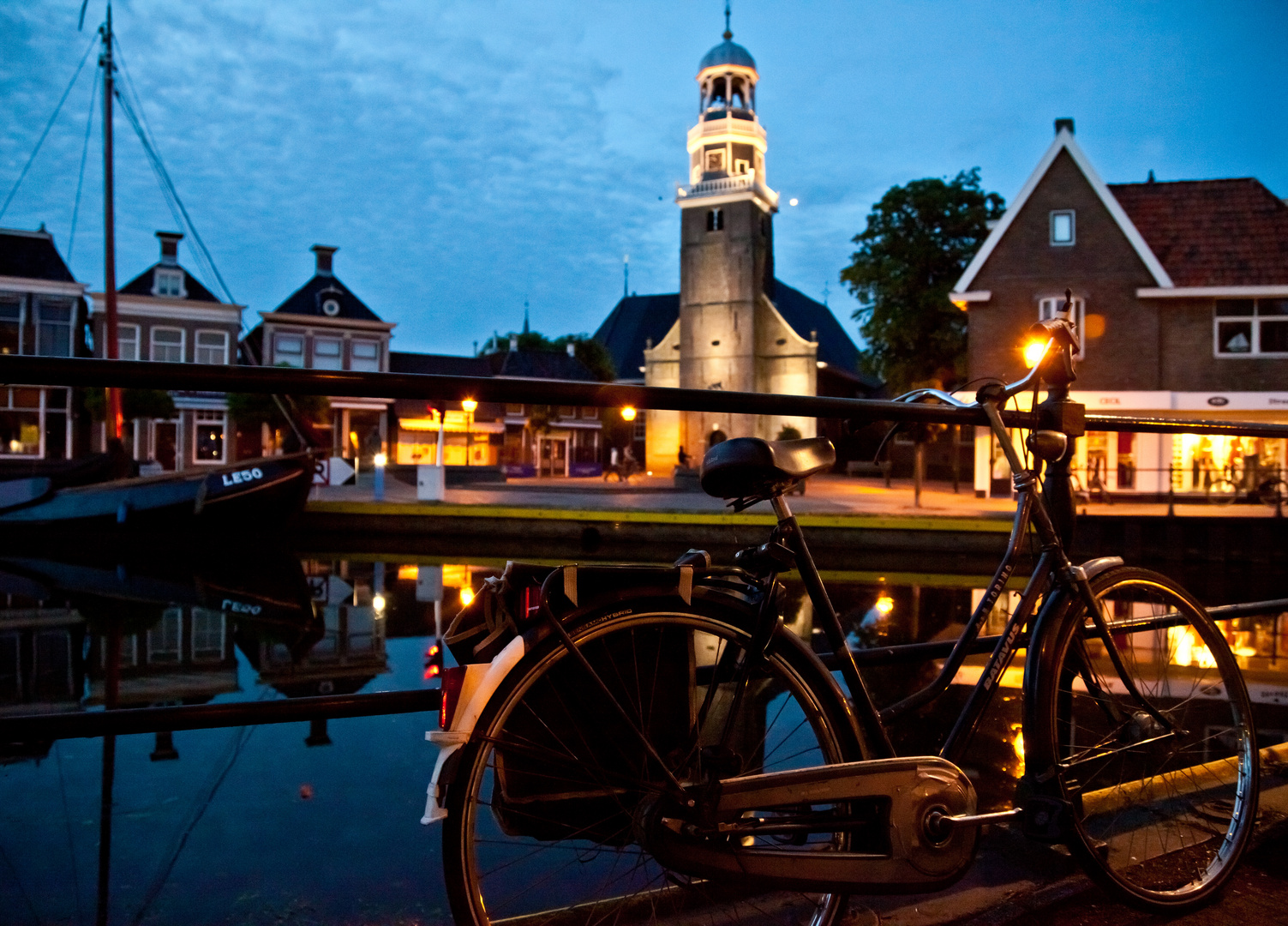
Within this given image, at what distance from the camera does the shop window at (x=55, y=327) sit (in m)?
25.7

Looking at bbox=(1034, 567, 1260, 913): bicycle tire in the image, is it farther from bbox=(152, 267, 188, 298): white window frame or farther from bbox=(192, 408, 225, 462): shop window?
bbox=(152, 267, 188, 298): white window frame

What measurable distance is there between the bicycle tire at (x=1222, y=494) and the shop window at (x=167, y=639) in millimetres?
17848

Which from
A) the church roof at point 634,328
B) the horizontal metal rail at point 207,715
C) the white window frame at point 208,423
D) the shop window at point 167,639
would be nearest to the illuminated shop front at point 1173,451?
the shop window at point 167,639

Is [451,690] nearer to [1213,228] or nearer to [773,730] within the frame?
[773,730]

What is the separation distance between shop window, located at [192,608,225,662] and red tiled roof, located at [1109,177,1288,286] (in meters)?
20.5

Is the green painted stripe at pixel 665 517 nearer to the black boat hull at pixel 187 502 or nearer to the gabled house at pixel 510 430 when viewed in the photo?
the black boat hull at pixel 187 502

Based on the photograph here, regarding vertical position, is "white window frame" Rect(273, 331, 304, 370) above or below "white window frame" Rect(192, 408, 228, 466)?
above

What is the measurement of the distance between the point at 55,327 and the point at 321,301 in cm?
838

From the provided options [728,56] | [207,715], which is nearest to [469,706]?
[207,715]

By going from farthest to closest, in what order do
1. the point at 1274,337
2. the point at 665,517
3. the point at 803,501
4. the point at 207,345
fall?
the point at 207,345
the point at 1274,337
the point at 803,501
the point at 665,517

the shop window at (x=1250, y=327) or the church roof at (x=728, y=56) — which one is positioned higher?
the church roof at (x=728, y=56)

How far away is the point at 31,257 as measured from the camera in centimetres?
2602

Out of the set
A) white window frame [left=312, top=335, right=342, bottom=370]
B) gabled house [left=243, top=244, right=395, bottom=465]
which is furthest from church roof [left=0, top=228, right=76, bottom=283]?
white window frame [left=312, top=335, right=342, bottom=370]

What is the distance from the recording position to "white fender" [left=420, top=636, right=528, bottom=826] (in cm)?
111
